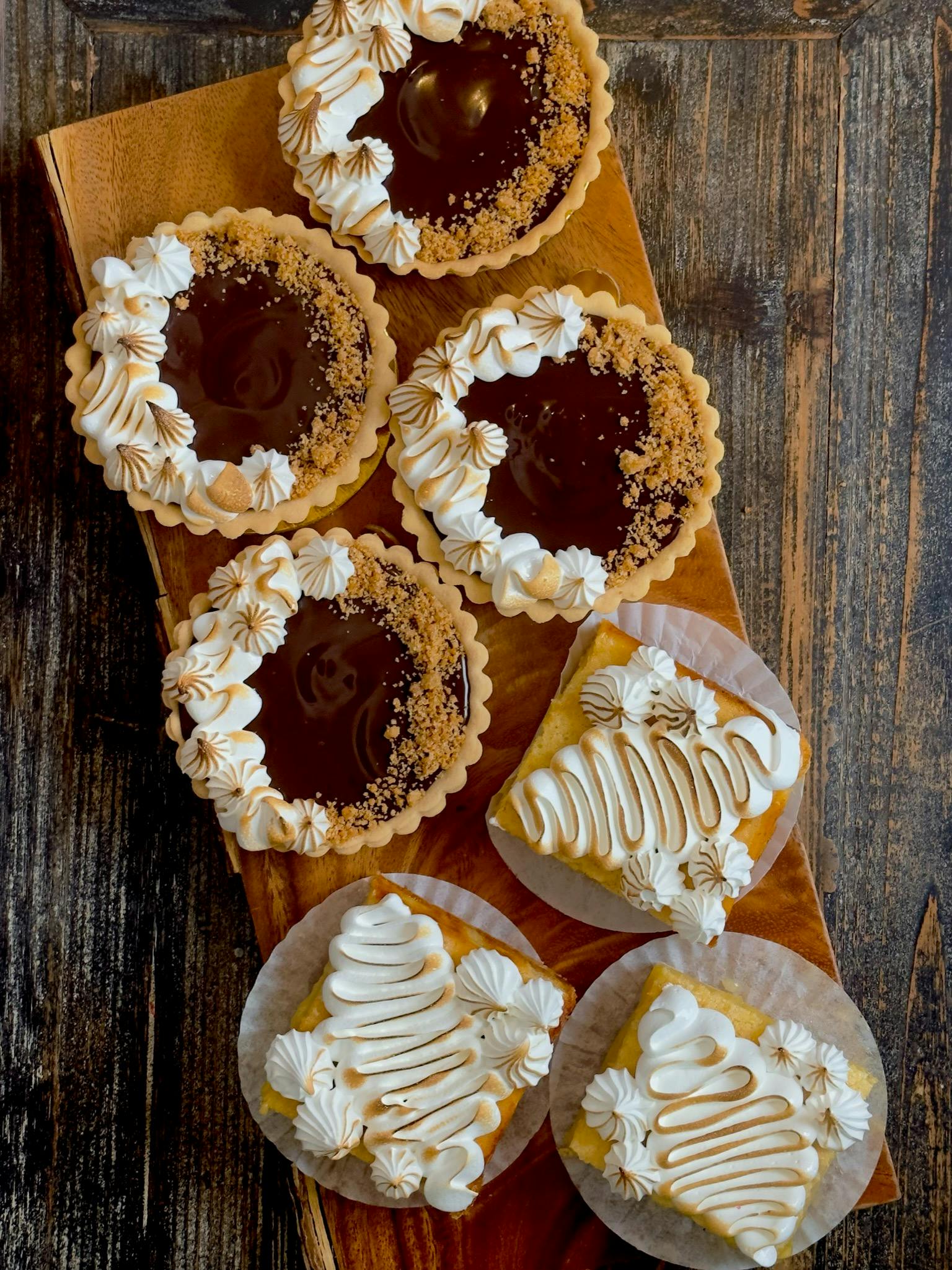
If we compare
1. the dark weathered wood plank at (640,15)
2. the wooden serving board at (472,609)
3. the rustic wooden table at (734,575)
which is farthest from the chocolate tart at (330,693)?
the dark weathered wood plank at (640,15)

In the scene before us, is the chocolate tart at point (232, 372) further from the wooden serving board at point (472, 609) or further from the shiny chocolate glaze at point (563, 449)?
the shiny chocolate glaze at point (563, 449)

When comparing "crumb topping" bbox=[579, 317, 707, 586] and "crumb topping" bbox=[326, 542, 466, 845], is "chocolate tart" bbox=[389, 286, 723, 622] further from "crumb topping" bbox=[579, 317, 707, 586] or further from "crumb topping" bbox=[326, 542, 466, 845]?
"crumb topping" bbox=[326, 542, 466, 845]

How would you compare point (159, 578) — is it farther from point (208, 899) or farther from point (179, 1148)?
point (179, 1148)

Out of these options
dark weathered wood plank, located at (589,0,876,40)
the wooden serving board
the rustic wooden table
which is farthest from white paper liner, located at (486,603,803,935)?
dark weathered wood plank, located at (589,0,876,40)

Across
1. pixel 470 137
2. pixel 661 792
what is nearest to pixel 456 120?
pixel 470 137

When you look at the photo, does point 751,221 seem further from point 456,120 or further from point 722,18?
point 456,120

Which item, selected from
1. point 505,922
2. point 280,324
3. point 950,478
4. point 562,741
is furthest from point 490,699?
point 950,478

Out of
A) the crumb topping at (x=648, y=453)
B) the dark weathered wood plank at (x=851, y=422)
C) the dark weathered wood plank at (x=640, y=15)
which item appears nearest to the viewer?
the crumb topping at (x=648, y=453)
